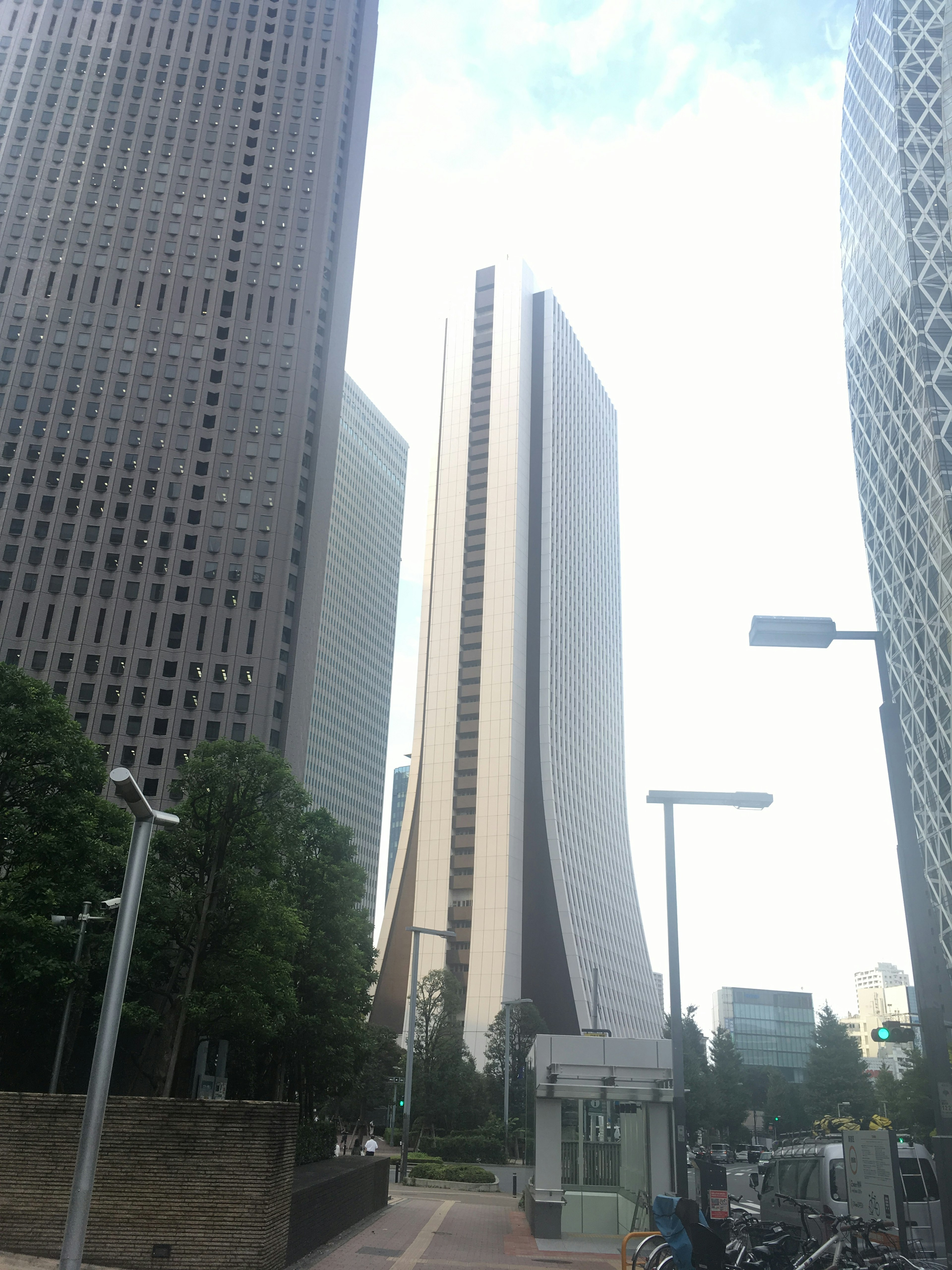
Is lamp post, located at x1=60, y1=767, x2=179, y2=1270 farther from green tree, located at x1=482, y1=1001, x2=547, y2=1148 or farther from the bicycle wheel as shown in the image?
green tree, located at x1=482, y1=1001, x2=547, y2=1148

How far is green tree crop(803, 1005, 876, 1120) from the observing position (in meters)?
83.8

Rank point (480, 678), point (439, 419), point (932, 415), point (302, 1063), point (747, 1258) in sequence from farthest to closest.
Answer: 1. point (439, 419)
2. point (480, 678)
3. point (932, 415)
4. point (302, 1063)
5. point (747, 1258)

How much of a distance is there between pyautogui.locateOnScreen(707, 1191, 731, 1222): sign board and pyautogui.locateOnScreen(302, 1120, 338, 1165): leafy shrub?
8523mm

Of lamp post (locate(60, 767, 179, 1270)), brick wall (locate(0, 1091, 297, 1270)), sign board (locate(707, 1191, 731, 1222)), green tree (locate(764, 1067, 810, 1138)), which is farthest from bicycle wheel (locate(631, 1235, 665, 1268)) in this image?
green tree (locate(764, 1067, 810, 1138))

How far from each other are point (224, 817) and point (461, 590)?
98.3 meters

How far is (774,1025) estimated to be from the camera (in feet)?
586

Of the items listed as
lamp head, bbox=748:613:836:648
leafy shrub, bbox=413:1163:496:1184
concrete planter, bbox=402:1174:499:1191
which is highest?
lamp head, bbox=748:613:836:648

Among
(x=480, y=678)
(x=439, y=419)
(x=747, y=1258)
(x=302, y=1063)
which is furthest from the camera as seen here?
(x=439, y=419)

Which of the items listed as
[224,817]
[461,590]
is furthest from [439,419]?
[224,817]

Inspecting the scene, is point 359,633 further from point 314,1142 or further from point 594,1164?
point 594,1164

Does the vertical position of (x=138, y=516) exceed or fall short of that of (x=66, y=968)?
it exceeds it

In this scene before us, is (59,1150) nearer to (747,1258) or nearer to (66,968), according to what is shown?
(747,1258)

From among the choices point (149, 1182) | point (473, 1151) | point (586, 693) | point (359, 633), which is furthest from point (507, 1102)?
point (359, 633)

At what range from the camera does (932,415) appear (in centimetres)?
8044
